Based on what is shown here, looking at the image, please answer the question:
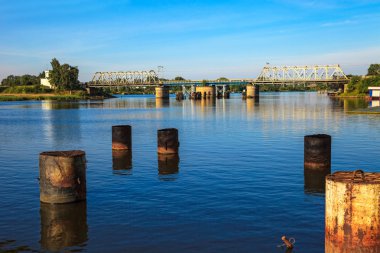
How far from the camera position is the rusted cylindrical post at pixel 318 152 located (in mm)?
26531

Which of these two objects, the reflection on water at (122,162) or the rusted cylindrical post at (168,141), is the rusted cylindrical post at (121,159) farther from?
the rusted cylindrical post at (168,141)

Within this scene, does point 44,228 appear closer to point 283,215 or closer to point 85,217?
→ point 85,217

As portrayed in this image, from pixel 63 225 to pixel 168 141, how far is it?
16.4 metres

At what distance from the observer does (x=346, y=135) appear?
46.3m

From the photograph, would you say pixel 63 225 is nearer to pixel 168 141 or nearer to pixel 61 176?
pixel 61 176

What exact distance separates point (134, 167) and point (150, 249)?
584 inches

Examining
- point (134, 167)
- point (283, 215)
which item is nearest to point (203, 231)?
point (283, 215)

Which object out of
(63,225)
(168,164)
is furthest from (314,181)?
(63,225)

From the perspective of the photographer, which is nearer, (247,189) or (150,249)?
(150,249)

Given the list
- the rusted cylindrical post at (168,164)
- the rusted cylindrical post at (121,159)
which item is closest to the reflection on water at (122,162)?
the rusted cylindrical post at (121,159)

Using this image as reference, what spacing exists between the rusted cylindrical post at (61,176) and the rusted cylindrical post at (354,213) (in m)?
10.9

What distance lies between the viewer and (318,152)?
87.8 ft

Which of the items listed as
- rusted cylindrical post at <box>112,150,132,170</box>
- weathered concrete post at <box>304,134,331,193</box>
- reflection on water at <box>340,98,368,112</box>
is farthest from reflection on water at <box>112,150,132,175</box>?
reflection on water at <box>340,98,368,112</box>

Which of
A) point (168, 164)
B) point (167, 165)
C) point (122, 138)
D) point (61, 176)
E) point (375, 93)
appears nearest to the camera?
point (61, 176)
